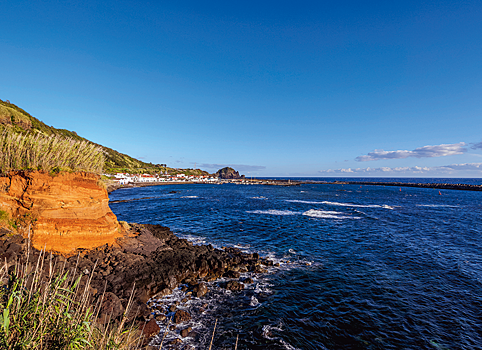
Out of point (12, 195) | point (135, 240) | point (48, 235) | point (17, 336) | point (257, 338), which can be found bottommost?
point (257, 338)

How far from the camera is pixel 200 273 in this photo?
51.6 ft

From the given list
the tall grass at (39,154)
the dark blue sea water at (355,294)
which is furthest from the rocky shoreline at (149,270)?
the tall grass at (39,154)

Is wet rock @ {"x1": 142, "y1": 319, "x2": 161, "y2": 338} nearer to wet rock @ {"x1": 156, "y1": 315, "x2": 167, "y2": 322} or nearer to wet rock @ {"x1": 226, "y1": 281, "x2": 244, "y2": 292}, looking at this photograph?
wet rock @ {"x1": 156, "y1": 315, "x2": 167, "y2": 322}

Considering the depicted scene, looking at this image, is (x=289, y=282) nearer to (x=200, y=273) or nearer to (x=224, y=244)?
(x=200, y=273)

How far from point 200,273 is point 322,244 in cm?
1387

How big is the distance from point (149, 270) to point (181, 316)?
15.2ft

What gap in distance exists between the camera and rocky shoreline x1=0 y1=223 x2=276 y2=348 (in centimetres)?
1027

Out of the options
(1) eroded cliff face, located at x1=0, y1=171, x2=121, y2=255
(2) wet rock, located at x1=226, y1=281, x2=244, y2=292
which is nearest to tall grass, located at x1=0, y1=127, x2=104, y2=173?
(1) eroded cliff face, located at x1=0, y1=171, x2=121, y2=255

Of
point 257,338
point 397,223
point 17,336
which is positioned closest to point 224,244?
point 257,338

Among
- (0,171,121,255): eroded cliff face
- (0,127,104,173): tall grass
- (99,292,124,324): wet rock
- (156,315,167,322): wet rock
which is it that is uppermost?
(0,127,104,173): tall grass

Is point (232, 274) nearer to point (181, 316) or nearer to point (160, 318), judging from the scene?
point (181, 316)

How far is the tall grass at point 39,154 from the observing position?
13.6 meters

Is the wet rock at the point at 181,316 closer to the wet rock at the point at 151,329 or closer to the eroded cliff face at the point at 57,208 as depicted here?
the wet rock at the point at 151,329

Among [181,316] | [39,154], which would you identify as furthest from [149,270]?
[39,154]
